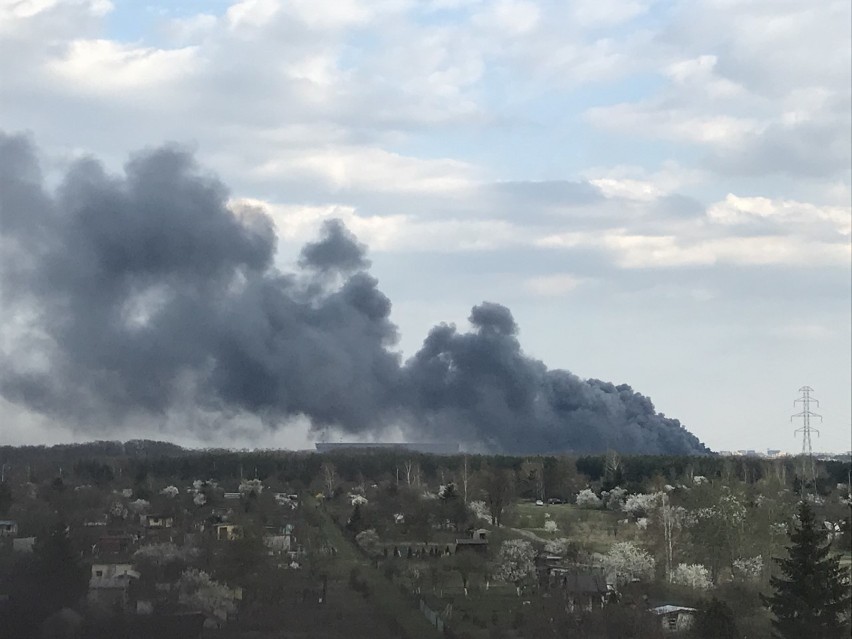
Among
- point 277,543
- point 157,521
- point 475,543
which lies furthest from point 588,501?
point 277,543

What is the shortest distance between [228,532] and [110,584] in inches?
643

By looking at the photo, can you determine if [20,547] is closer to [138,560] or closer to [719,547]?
[138,560]

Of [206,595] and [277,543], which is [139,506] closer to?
[277,543]

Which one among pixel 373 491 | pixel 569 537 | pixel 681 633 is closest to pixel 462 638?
pixel 681 633

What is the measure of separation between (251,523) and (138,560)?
13.8 m

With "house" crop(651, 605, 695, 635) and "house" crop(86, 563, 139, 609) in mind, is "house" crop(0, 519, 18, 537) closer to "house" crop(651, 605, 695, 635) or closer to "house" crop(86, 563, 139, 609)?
"house" crop(86, 563, 139, 609)

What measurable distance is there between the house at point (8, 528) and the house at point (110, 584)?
8855 millimetres

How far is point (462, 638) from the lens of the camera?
34.1 meters

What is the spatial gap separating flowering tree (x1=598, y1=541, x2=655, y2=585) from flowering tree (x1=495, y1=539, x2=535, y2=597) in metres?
2.96

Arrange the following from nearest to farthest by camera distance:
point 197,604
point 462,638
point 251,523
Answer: point 462,638
point 197,604
point 251,523

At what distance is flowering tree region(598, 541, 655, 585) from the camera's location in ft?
159

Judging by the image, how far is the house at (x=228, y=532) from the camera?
167 feet

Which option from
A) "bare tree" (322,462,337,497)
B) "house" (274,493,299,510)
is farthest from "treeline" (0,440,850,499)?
"house" (274,493,299,510)

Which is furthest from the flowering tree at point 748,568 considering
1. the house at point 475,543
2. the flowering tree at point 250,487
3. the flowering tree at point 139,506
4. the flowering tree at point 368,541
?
the flowering tree at point 250,487
